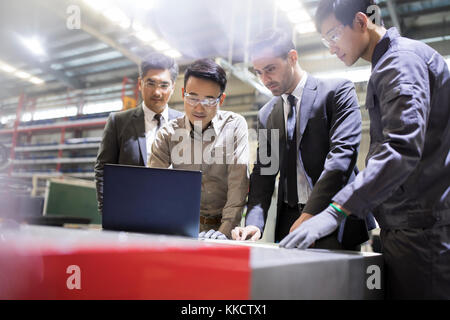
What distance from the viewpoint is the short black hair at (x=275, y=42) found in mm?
1423

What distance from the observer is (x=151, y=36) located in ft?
15.2

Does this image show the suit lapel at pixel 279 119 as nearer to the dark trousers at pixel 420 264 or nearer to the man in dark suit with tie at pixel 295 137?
the man in dark suit with tie at pixel 295 137

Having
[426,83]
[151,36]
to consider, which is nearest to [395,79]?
[426,83]

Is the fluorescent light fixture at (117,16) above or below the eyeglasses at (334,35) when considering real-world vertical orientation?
above

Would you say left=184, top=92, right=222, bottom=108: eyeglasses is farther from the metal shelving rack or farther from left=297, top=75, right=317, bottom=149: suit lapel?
the metal shelving rack

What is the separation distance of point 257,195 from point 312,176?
25cm

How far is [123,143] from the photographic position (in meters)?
1.85

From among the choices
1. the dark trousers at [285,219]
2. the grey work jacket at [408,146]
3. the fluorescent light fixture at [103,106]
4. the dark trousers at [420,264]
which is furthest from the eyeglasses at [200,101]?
the fluorescent light fixture at [103,106]

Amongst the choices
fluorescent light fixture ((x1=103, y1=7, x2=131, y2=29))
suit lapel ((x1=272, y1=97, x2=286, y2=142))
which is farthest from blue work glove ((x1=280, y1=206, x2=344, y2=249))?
fluorescent light fixture ((x1=103, y1=7, x2=131, y2=29))

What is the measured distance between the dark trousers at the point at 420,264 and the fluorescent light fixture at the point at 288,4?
296 cm

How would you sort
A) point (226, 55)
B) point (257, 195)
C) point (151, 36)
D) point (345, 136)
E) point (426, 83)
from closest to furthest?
point (426, 83) → point (345, 136) → point (257, 195) → point (151, 36) → point (226, 55)

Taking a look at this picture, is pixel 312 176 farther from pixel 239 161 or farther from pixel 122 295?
pixel 122 295

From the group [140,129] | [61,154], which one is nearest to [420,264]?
[140,129]
